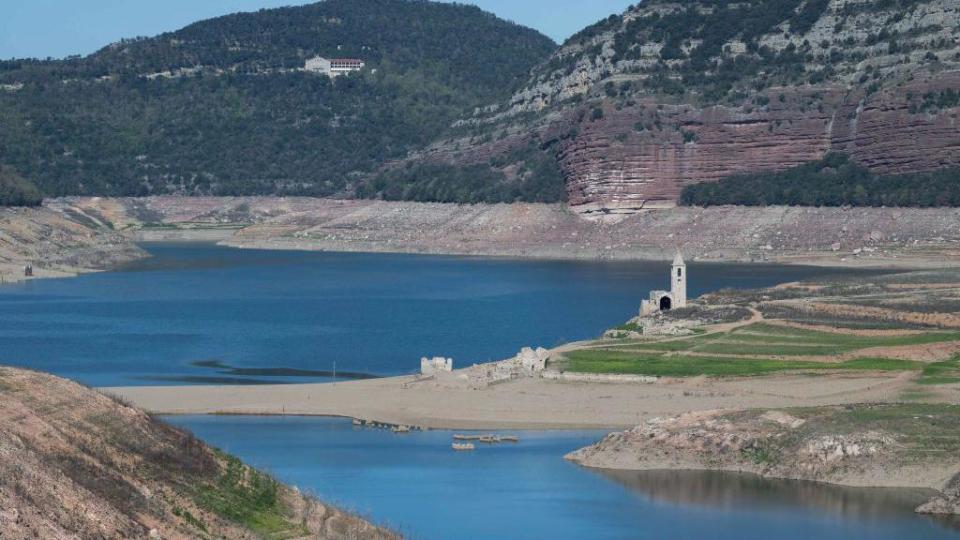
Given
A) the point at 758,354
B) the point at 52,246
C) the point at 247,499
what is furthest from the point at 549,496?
the point at 52,246

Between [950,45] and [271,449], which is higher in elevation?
[950,45]

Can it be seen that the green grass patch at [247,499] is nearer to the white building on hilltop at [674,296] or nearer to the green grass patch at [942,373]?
the green grass patch at [942,373]

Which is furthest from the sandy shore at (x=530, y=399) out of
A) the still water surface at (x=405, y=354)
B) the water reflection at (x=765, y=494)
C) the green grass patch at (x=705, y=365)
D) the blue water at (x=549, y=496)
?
the water reflection at (x=765, y=494)

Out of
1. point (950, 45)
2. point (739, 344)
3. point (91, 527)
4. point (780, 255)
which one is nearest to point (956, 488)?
point (91, 527)

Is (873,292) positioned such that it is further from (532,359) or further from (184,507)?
(184,507)

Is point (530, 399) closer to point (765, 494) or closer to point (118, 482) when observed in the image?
point (765, 494)

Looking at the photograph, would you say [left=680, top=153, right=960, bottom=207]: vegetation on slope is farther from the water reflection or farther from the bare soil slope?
the water reflection
